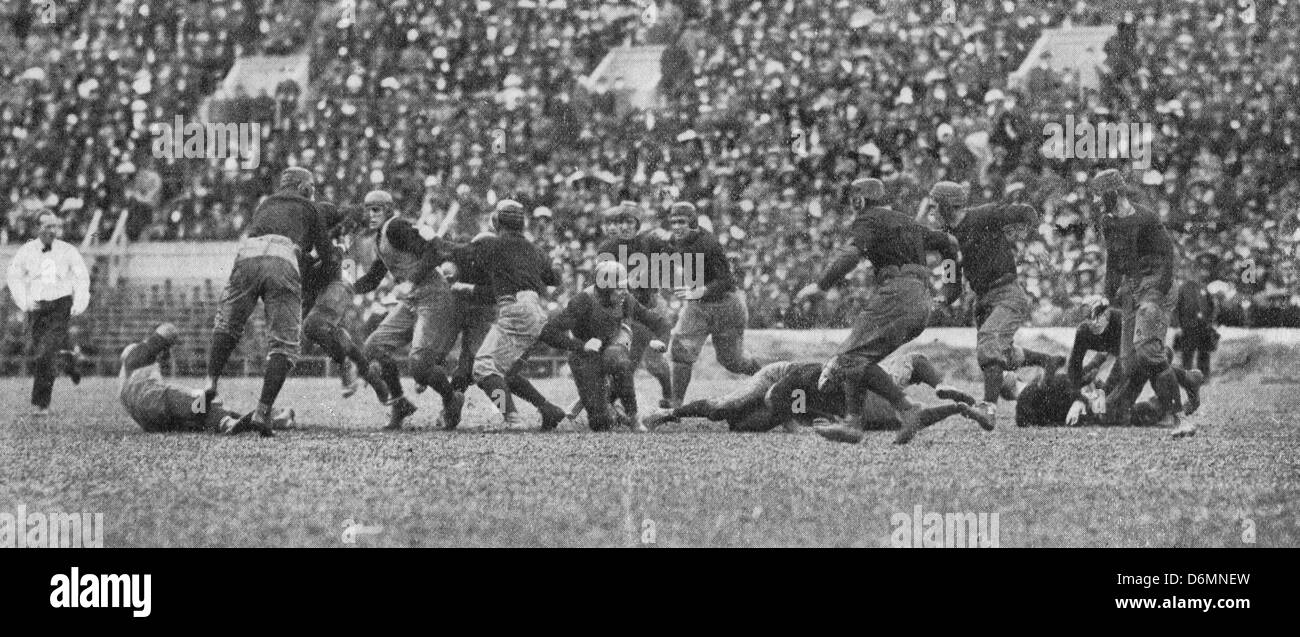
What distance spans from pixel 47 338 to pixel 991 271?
5787mm

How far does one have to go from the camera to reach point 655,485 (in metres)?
8.12

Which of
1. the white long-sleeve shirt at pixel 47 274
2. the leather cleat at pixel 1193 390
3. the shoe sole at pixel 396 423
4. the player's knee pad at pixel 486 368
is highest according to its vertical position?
the white long-sleeve shirt at pixel 47 274

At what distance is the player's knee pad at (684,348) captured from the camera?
10.8 meters

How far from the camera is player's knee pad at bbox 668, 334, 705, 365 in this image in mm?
10789

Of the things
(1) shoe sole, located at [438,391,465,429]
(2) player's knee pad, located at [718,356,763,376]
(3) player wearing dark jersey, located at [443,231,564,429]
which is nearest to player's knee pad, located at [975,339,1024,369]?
(2) player's knee pad, located at [718,356,763,376]

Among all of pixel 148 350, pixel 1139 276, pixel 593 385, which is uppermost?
pixel 1139 276

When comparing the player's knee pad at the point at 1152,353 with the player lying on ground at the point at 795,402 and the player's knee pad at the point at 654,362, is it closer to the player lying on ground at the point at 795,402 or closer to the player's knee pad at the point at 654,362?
the player lying on ground at the point at 795,402
